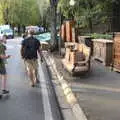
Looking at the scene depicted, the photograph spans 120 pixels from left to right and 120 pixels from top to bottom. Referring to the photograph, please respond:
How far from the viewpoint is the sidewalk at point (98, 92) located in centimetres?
989

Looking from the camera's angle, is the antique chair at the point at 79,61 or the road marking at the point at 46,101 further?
the antique chair at the point at 79,61

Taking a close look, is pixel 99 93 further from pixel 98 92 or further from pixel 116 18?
pixel 116 18

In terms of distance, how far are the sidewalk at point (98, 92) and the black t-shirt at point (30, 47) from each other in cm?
141

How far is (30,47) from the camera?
49.3 feet

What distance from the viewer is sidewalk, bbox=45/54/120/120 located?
9.89m

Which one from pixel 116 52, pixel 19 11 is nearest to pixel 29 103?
pixel 116 52

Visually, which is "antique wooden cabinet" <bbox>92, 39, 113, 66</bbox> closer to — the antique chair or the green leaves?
the antique chair

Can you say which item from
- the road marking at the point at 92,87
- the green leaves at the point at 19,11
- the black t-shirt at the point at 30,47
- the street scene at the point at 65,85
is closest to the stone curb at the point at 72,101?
the street scene at the point at 65,85

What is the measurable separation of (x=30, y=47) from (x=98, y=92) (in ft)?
10.3

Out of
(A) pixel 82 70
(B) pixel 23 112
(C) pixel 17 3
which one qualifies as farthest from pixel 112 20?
(C) pixel 17 3

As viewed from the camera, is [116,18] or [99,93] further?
[116,18]

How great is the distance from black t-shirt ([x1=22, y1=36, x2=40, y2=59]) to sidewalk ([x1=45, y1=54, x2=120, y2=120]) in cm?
141

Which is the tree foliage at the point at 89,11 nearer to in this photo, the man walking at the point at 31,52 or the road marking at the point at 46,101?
the road marking at the point at 46,101

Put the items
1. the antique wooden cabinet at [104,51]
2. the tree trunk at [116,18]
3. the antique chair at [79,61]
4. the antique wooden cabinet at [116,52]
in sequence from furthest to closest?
1. the tree trunk at [116,18]
2. the antique wooden cabinet at [104,51]
3. the antique wooden cabinet at [116,52]
4. the antique chair at [79,61]
